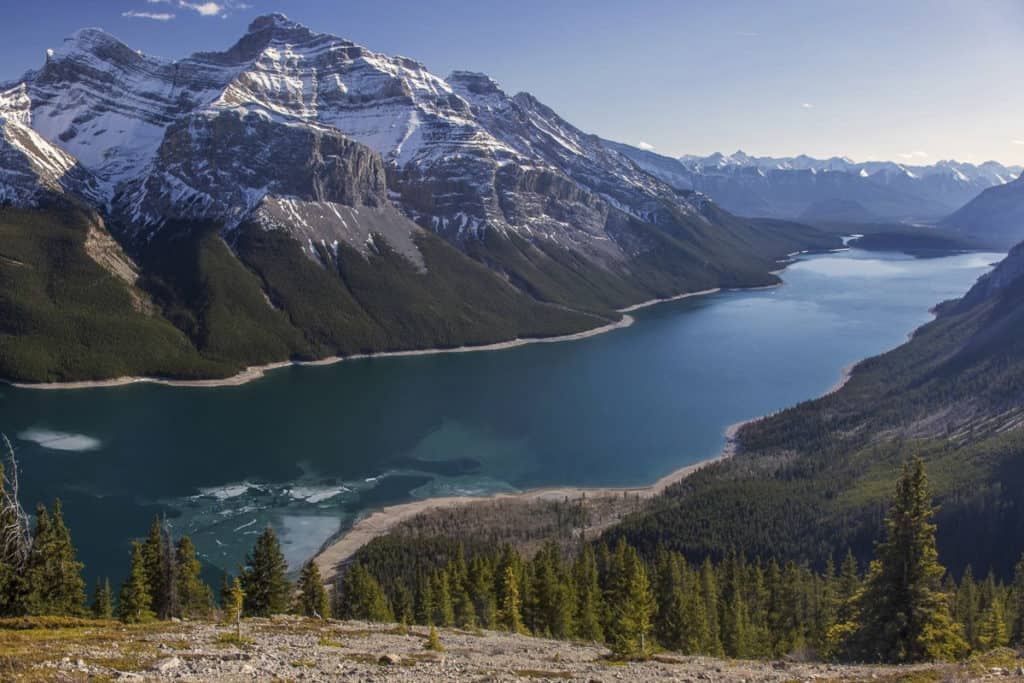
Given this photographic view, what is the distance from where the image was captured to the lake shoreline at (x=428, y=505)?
96875 mm

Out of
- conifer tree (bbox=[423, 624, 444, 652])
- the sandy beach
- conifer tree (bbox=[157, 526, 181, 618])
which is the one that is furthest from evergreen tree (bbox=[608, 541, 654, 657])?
the sandy beach

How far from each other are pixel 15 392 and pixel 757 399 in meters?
164

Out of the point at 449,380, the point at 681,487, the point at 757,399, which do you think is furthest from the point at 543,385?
the point at 681,487

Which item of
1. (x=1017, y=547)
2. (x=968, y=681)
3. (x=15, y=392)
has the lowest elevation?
(x=1017, y=547)

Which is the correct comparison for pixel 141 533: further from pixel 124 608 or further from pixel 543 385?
pixel 543 385

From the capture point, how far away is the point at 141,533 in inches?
3986

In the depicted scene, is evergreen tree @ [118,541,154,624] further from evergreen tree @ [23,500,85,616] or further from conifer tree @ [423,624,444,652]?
conifer tree @ [423,624,444,652]

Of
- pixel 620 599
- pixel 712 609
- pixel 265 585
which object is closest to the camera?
pixel 265 585

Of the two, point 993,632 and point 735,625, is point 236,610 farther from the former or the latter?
point 993,632

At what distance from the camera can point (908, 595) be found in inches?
1508

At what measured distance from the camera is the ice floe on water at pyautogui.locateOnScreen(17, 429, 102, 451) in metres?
135

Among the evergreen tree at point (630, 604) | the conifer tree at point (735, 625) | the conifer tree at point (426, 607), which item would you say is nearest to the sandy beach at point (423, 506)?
the conifer tree at point (426, 607)

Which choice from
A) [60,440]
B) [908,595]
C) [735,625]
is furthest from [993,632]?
[60,440]

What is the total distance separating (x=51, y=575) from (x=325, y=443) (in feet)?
304
